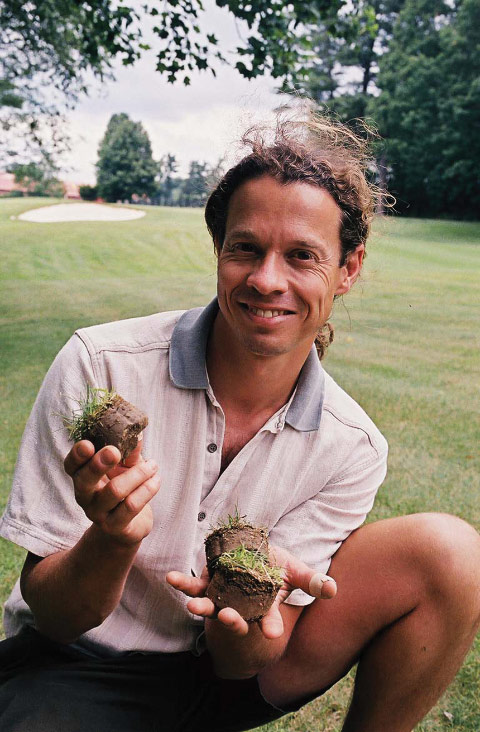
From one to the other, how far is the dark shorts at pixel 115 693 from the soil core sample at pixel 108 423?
749 mm

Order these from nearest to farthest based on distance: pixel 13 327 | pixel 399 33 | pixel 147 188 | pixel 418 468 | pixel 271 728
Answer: pixel 271 728, pixel 418 468, pixel 13 327, pixel 399 33, pixel 147 188

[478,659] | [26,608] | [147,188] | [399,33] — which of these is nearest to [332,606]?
A: [26,608]

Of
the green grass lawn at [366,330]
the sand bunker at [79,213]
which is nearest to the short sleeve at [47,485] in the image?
the green grass lawn at [366,330]

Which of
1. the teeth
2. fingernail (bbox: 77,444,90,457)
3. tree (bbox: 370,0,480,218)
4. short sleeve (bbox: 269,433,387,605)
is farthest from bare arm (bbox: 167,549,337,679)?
tree (bbox: 370,0,480,218)

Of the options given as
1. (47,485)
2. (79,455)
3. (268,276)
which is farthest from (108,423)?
(268,276)

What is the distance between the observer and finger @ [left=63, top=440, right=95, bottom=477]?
5.51ft

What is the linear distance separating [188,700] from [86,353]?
1238 millimetres

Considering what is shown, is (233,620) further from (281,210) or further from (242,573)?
(281,210)

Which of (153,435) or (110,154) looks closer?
(153,435)

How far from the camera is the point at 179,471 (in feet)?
7.52

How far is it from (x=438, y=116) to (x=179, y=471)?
117ft

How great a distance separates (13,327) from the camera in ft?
36.0

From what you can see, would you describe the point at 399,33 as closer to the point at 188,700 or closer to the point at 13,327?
the point at 13,327

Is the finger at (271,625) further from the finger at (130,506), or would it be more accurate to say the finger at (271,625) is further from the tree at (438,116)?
the tree at (438,116)
